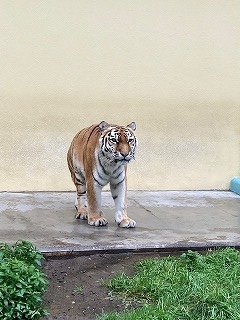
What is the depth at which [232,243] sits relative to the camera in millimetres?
4820

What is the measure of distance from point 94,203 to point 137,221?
19.6 inches

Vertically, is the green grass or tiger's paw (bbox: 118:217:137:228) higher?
the green grass

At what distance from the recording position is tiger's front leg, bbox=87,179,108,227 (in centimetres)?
528

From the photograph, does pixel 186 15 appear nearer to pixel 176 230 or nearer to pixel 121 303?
pixel 176 230

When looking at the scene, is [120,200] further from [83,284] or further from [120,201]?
[83,284]

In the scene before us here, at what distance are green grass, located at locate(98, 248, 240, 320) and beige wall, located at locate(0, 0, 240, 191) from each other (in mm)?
2879

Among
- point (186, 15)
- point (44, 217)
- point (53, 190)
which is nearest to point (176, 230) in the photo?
point (44, 217)

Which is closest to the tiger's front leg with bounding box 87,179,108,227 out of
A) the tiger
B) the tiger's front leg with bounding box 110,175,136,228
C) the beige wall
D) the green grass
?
the tiger

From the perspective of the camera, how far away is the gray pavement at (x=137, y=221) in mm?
4691

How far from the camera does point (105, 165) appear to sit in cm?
522

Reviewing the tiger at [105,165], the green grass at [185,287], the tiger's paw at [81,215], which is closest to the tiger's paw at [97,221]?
the tiger at [105,165]

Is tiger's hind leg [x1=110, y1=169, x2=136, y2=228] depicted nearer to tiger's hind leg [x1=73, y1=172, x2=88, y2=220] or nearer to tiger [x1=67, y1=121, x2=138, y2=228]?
tiger [x1=67, y1=121, x2=138, y2=228]

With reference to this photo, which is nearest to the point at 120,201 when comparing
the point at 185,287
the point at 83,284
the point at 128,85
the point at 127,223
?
the point at 127,223

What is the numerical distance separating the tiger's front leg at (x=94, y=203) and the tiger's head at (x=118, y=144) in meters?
0.31
